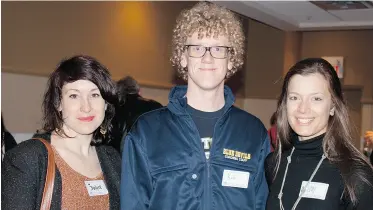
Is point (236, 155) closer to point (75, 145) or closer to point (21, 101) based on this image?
point (75, 145)

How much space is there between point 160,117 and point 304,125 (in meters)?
0.67

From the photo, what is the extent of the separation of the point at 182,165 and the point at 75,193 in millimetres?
502

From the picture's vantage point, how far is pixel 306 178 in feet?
7.02

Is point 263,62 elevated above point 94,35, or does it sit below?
below

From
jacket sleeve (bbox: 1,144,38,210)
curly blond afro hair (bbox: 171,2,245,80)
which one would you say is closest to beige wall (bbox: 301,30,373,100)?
curly blond afro hair (bbox: 171,2,245,80)

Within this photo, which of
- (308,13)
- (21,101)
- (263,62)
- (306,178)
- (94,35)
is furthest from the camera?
(263,62)

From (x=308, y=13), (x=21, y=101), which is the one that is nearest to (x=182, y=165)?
(x=21, y=101)

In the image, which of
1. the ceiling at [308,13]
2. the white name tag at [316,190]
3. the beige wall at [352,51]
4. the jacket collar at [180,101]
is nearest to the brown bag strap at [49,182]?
the jacket collar at [180,101]

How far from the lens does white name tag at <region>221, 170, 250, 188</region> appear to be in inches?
86.5

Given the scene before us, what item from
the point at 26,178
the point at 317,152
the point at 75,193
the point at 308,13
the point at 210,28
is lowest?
the point at 75,193

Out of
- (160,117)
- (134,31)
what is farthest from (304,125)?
(134,31)

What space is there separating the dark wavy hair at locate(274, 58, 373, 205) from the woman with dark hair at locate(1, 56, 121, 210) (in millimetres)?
852

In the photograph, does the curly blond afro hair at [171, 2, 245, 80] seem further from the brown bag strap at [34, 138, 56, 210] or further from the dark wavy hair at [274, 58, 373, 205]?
the brown bag strap at [34, 138, 56, 210]

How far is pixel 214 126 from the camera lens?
2.26m
